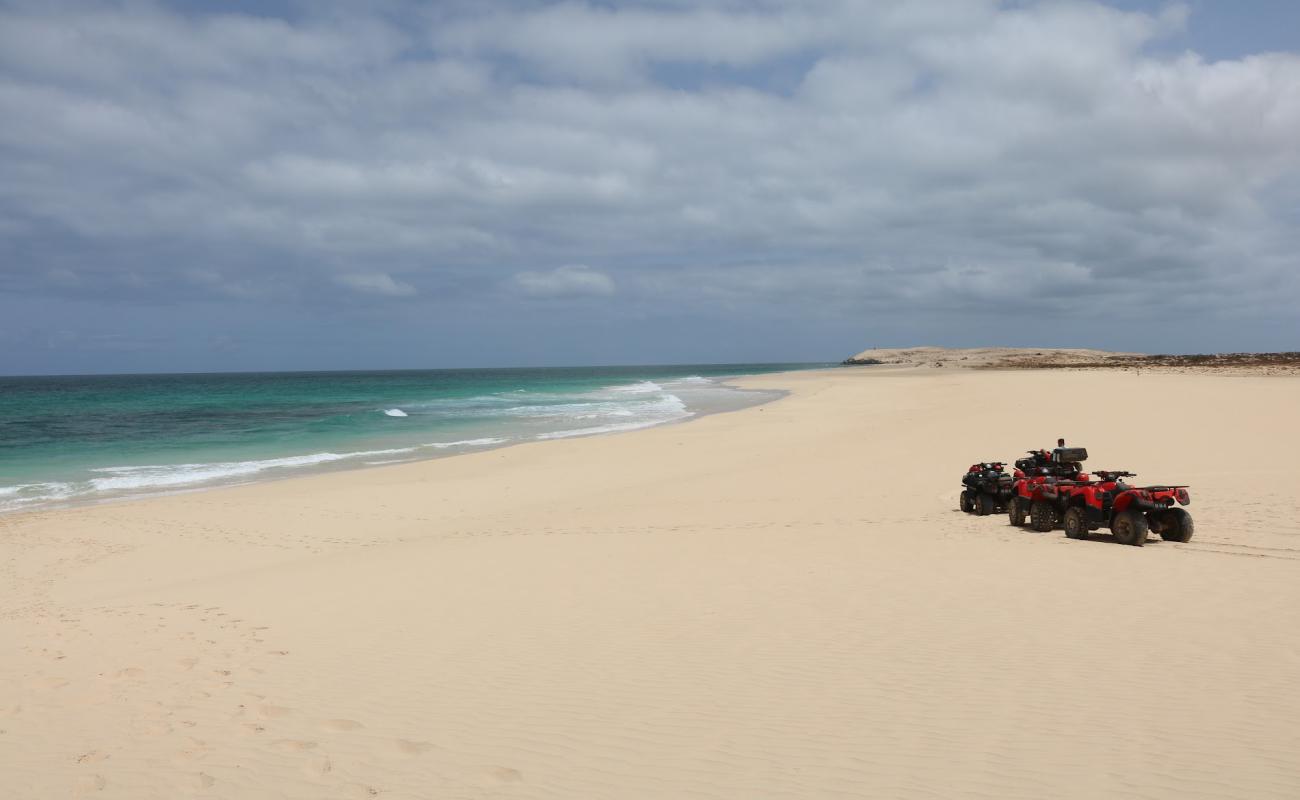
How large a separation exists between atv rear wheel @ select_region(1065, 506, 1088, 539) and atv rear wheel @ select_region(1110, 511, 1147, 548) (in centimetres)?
42

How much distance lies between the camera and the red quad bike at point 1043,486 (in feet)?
39.0

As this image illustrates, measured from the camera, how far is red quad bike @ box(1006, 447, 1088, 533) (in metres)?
11.9

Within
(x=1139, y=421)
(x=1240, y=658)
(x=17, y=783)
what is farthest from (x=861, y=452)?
(x=17, y=783)

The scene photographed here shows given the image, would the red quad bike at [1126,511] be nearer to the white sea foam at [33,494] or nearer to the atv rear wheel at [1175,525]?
the atv rear wheel at [1175,525]

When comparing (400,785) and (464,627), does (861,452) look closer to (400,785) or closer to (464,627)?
(464,627)

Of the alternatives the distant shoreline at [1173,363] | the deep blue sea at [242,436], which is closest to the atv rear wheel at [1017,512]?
the deep blue sea at [242,436]

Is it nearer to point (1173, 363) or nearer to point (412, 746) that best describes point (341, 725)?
point (412, 746)

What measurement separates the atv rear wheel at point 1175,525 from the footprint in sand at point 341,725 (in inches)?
425

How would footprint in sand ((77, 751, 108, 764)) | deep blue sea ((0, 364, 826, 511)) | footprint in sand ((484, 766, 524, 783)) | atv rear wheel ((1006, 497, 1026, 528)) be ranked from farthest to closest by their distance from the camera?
deep blue sea ((0, 364, 826, 511))
atv rear wheel ((1006, 497, 1026, 528))
footprint in sand ((77, 751, 108, 764))
footprint in sand ((484, 766, 524, 783))

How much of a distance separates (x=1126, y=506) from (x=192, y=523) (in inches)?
669

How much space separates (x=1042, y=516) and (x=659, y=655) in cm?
790

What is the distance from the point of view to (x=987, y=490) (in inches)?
531

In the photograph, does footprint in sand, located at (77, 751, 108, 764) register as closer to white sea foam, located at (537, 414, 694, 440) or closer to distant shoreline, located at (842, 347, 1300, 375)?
white sea foam, located at (537, 414, 694, 440)

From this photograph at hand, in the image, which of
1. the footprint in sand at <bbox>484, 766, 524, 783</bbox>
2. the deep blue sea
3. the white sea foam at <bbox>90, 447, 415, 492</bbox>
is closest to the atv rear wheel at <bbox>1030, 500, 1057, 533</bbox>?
the footprint in sand at <bbox>484, 766, 524, 783</bbox>
